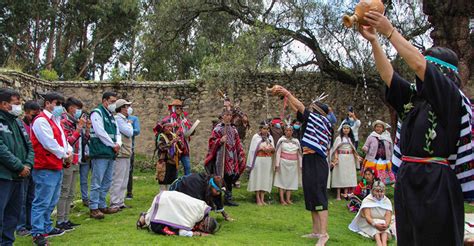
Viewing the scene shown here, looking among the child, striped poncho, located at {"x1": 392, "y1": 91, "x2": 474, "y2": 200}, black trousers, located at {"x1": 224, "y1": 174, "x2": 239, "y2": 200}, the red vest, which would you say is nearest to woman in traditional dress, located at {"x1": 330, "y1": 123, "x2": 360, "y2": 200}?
the child

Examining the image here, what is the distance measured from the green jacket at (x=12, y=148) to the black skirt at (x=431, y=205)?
3781 millimetres

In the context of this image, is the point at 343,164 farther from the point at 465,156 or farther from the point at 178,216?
the point at 465,156

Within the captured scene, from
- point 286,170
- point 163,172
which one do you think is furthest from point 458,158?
point 286,170

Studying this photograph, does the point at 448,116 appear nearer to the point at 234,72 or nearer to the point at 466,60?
the point at 466,60

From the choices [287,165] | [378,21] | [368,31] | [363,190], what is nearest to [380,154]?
[363,190]

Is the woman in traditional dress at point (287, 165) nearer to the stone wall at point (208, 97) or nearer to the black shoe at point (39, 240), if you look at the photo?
the stone wall at point (208, 97)

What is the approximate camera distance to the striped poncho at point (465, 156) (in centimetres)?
234

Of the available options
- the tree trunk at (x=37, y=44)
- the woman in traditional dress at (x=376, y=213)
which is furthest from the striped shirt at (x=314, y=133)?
the tree trunk at (x=37, y=44)

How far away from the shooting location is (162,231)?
550 cm

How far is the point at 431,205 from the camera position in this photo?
2.29 metres

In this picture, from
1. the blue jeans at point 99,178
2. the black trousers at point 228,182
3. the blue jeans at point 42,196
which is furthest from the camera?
the black trousers at point 228,182

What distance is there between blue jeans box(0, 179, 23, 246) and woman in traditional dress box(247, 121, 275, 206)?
4.71 m

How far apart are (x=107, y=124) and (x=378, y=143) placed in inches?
208

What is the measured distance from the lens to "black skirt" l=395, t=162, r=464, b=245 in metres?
2.28
